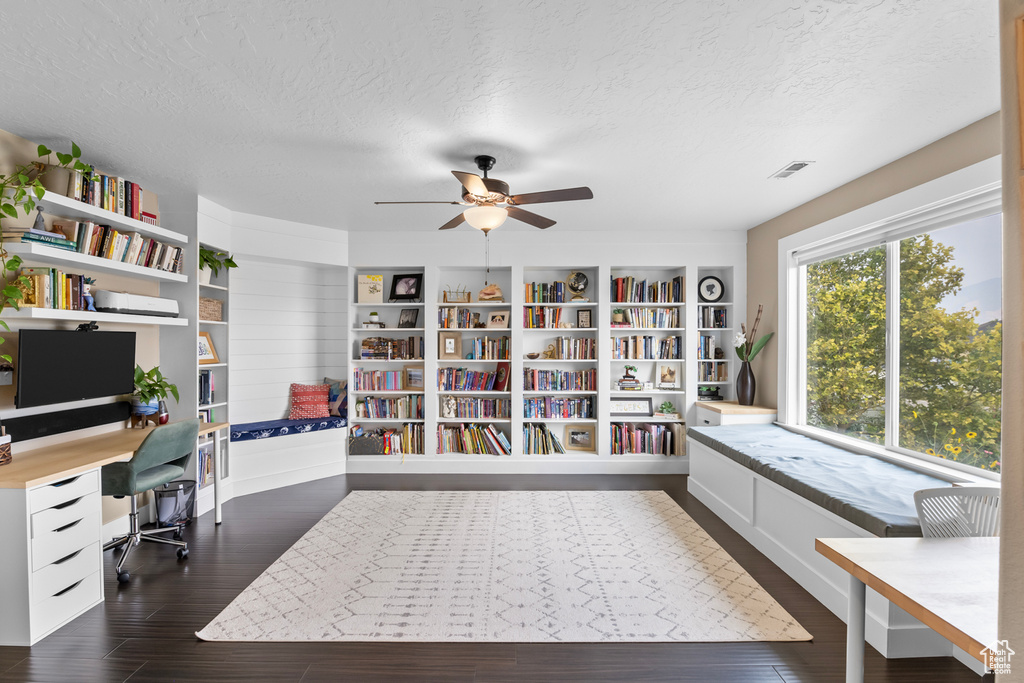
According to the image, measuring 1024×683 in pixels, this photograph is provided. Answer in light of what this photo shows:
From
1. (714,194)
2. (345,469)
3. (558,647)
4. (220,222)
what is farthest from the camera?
(345,469)

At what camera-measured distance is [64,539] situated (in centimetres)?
243

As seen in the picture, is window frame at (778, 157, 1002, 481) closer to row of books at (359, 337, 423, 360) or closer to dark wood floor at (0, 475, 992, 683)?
dark wood floor at (0, 475, 992, 683)

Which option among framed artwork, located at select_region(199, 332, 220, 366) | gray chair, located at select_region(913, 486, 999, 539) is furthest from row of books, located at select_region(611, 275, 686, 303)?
framed artwork, located at select_region(199, 332, 220, 366)

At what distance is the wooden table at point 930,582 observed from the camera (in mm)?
1133

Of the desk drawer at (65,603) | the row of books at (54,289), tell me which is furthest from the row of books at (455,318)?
the desk drawer at (65,603)

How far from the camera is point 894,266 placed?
3354 mm

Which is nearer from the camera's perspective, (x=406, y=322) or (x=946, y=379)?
Result: (x=946, y=379)

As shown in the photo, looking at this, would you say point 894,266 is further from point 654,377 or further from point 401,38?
point 401,38

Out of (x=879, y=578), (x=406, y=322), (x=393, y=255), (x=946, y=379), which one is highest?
(x=393, y=255)

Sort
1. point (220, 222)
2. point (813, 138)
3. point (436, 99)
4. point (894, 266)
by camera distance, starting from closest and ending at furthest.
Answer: point (436, 99) < point (813, 138) < point (894, 266) < point (220, 222)

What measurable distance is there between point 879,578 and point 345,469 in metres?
4.84

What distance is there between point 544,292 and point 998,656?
4.69 metres

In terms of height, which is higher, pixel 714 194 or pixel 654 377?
pixel 714 194

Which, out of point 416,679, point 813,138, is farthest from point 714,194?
point 416,679
